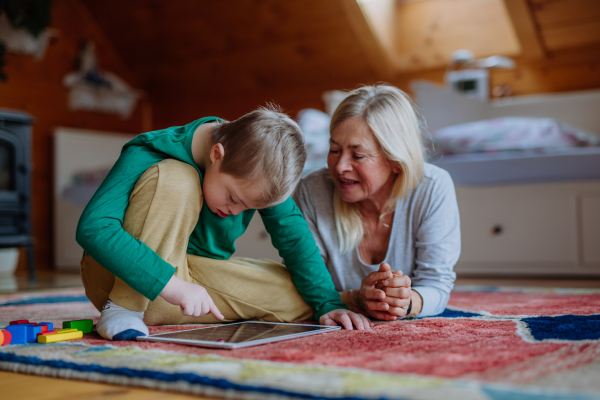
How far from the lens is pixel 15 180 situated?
9.95 ft

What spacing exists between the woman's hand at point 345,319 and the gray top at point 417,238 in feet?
0.61

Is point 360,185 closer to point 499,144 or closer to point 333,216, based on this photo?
point 333,216

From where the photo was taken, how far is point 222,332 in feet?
3.34

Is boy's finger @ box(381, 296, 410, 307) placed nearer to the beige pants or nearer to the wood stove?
the beige pants

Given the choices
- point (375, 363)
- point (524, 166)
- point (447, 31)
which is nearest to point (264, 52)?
point (447, 31)

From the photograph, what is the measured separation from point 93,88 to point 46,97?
1.21 feet

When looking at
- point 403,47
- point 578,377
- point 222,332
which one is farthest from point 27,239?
point 578,377

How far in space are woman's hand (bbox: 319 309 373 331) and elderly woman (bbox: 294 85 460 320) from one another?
3.5 inches

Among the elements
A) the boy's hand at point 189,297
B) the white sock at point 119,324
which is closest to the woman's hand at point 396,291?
the boy's hand at point 189,297

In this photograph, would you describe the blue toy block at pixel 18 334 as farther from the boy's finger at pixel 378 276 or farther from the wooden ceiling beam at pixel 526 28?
the wooden ceiling beam at pixel 526 28

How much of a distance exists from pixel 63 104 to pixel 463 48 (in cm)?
299

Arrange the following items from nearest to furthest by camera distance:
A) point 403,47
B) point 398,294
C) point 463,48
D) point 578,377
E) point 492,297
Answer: point 578,377 < point 398,294 < point 492,297 < point 463,48 < point 403,47

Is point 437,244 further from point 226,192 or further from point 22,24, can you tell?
point 22,24

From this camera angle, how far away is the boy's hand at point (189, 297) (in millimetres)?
949
